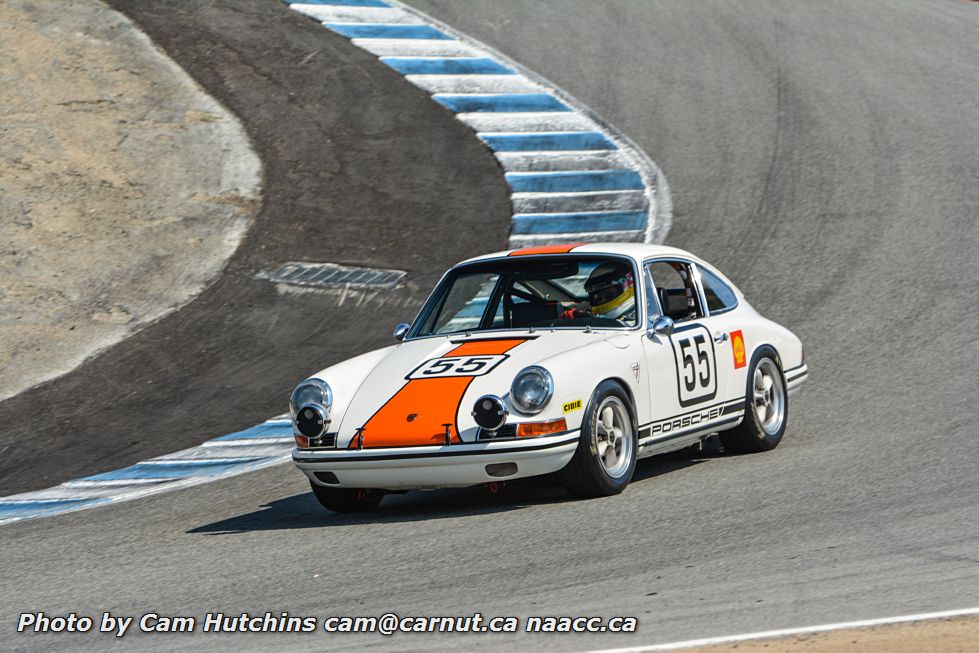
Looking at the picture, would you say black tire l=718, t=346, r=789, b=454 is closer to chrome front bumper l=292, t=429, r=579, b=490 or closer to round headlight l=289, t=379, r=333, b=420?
chrome front bumper l=292, t=429, r=579, b=490

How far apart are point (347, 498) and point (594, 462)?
136 centimetres

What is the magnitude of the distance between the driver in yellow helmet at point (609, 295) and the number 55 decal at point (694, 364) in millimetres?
330

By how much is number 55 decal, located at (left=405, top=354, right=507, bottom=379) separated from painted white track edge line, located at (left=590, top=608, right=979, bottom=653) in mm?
2691

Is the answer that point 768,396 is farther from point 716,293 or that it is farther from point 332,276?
point 332,276

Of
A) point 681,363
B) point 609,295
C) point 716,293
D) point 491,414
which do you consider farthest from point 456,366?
point 716,293

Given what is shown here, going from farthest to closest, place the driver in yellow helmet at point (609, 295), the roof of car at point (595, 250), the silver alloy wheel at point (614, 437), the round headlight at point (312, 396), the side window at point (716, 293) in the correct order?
the side window at point (716, 293) → the roof of car at point (595, 250) → the driver in yellow helmet at point (609, 295) → the round headlight at point (312, 396) → the silver alloy wheel at point (614, 437)

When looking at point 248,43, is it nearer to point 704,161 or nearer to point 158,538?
point 704,161

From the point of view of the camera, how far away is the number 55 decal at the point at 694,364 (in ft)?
23.8

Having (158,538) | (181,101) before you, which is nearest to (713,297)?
(158,538)

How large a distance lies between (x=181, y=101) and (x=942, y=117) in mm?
8926

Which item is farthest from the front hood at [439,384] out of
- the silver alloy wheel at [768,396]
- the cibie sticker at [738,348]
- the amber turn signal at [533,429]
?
the silver alloy wheel at [768,396]

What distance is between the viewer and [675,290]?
25.5 ft

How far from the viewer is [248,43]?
17.1 meters

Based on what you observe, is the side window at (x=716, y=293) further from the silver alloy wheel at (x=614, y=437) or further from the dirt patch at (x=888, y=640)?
the dirt patch at (x=888, y=640)
